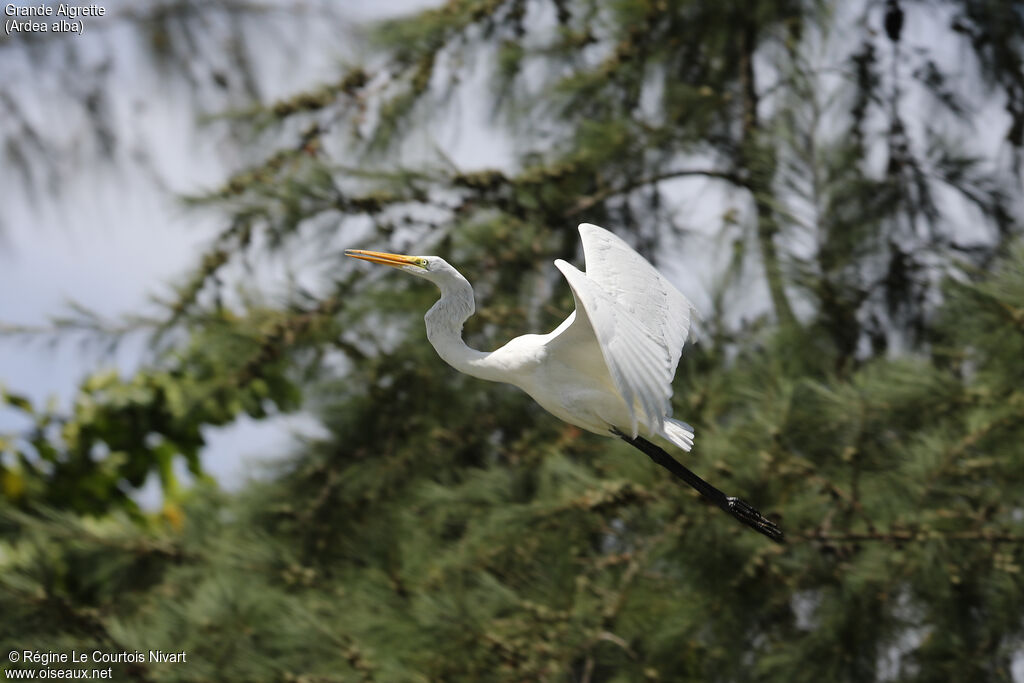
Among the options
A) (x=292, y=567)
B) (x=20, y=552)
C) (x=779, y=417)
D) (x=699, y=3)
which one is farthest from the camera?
(x=699, y=3)

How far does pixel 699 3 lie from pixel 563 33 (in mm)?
353

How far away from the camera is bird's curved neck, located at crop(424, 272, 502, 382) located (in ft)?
3.64

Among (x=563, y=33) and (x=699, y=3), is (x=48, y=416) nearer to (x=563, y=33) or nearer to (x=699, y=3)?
(x=563, y=33)

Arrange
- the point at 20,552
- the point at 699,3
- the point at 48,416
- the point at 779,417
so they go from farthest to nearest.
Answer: the point at 48,416 → the point at 699,3 → the point at 20,552 → the point at 779,417

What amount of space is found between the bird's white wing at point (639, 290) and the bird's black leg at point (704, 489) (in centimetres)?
11

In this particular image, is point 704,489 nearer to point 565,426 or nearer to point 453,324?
point 453,324

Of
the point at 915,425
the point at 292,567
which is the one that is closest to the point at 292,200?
the point at 292,567

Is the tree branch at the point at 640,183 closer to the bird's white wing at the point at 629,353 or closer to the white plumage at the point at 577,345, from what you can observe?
the white plumage at the point at 577,345

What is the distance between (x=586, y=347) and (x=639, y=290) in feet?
0.34

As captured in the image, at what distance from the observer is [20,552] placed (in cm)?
264

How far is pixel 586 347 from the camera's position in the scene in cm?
110

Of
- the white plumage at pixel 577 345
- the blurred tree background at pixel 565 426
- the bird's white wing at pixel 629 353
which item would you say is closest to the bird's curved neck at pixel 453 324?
the white plumage at pixel 577 345

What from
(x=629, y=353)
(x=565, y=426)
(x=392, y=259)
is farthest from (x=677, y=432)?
(x=565, y=426)

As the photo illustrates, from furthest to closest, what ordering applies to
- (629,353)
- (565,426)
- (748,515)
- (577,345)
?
(565,426) → (748,515) → (577,345) → (629,353)
